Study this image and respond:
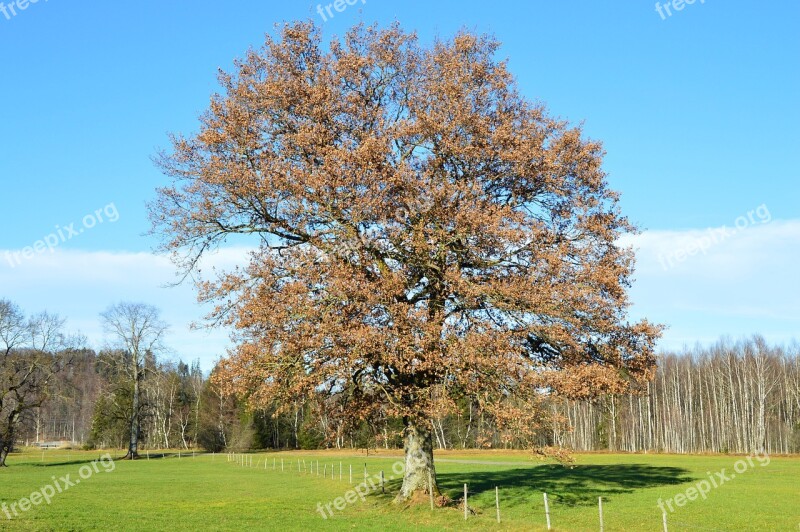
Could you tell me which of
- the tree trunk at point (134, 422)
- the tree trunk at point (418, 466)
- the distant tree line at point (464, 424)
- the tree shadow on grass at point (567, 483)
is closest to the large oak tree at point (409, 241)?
the tree trunk at point (418, 466)

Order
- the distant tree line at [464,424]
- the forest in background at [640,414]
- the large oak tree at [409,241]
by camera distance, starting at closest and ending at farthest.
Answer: the large oak tree at [409,241] → the distant tree line at [464,424] → the forest in background at [640,414]

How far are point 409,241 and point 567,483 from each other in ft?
83.2

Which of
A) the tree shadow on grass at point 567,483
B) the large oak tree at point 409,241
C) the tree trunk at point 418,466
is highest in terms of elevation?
the large oak tree at point 409,241

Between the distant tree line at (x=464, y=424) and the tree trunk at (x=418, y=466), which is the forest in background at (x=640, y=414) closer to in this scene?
the distant tree line at (x=464, y=424)

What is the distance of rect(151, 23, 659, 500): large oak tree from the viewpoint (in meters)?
22.0

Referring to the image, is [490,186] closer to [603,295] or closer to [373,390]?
[603,295]

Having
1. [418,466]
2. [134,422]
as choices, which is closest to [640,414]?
[134,422]

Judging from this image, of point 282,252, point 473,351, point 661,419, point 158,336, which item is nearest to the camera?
point 473,351

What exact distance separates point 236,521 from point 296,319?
992cm

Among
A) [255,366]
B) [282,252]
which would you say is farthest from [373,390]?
[282,252]

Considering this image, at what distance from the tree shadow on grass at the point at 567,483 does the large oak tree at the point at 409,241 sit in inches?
358

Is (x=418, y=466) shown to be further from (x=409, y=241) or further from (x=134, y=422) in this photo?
(x=134, y=422)

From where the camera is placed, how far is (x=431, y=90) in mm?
25203

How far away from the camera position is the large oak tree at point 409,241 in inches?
866
